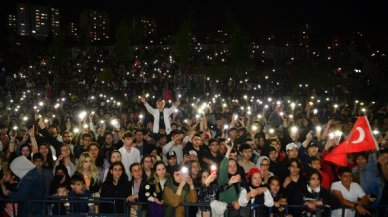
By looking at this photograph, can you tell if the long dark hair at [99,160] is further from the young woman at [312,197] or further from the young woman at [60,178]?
the young woman at [312,197]

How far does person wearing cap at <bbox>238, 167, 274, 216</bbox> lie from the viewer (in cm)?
595

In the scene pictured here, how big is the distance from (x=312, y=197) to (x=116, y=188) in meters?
Answer: 2.94

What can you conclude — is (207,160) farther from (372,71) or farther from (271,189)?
(372,71)

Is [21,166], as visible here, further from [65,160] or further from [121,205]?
[121,205]

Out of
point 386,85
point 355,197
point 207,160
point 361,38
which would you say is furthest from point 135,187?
point 361,38

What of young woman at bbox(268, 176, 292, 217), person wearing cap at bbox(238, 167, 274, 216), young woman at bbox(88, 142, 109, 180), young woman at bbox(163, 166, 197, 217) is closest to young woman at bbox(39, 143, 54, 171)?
young woman at bbox(88, 142, 109, 180)

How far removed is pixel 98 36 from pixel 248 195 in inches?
7699

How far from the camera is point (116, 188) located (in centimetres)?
675

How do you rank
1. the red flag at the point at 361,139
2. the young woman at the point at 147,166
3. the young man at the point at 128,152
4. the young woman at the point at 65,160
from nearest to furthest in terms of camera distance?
the red flag at the point at 361,139 < the young woman at the point at 147,166 < the young woman at the point at 65,160 < the young man at the point at 128,152

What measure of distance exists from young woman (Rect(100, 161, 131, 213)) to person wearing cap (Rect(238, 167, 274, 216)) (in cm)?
182

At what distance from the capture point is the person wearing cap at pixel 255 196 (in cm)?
595

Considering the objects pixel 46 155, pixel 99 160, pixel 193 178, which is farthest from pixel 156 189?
pixel 46 155

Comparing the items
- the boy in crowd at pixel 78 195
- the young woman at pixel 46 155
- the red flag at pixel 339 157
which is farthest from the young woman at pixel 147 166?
the red flag at pixel 339 157

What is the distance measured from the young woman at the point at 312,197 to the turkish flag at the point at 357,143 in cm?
54
